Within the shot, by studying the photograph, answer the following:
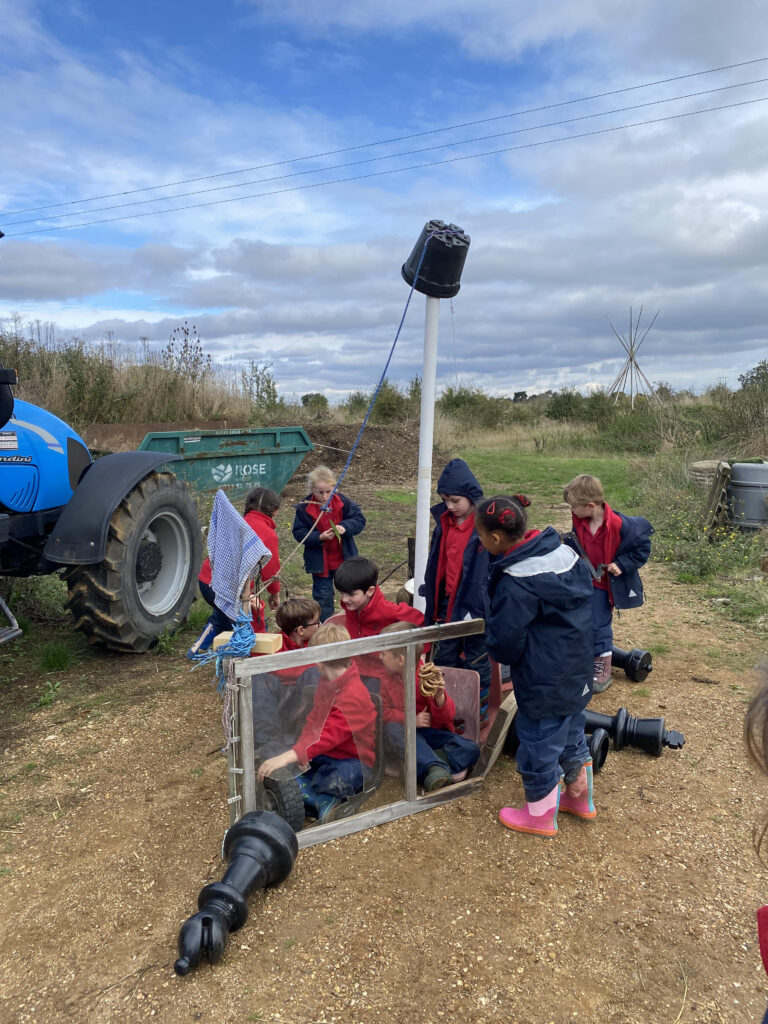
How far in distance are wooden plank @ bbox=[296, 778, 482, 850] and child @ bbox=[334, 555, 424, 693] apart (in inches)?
30.7

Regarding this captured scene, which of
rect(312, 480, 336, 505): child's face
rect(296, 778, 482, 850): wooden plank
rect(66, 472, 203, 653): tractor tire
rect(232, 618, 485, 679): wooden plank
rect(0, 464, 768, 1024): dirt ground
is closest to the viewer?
rect(0, 464, 768, 1024): dirt ground

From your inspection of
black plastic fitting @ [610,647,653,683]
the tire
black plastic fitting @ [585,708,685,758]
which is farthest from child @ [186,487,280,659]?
black plastic fitting @ [610,647,653,683]

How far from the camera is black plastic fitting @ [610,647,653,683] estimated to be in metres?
4.94

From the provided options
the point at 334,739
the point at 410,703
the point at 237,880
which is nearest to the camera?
the point at 237,880

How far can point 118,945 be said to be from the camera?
252cm

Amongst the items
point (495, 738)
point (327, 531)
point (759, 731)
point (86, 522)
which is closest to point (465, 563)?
point (495, 738)

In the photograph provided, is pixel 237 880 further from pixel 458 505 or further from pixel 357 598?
pixel 458 505

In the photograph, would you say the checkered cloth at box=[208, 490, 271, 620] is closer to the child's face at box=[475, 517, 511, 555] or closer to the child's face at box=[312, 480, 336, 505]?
the child's face at box=[475, 517, 511, 555]

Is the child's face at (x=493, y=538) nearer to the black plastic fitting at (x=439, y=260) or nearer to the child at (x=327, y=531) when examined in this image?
the black plastic fitting at (x=439, y=260)

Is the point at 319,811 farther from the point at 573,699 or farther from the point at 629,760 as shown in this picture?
the point at 629,760

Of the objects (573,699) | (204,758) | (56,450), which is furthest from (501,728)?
(56,450)

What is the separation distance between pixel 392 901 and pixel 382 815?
529 millimetres

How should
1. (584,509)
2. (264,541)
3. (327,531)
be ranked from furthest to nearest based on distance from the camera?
(327,531) → (264,541) → (584,509)

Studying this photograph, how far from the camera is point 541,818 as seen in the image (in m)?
3.19
